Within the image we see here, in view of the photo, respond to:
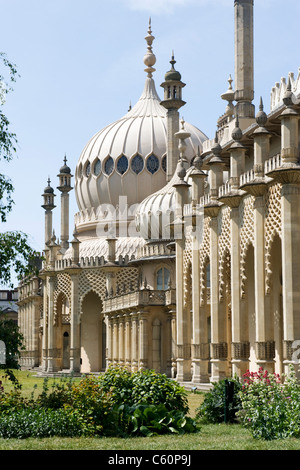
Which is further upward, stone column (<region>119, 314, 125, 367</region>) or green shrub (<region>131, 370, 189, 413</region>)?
stone column (<region>119, 314, 125, 367</region>)

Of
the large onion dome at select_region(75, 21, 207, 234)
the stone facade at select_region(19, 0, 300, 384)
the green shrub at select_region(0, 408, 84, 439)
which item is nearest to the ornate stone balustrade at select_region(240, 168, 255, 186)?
the stone facade at select_region(19, 0, 300, 384)

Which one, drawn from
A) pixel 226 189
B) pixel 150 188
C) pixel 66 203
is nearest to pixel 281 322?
pixel 226 189

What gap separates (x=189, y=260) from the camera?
102ft

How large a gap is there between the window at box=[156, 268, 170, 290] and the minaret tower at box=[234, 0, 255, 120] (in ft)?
43.8

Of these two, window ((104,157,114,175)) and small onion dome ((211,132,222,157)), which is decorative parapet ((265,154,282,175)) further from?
window ((104,157,114,175))

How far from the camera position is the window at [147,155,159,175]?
51.0 m

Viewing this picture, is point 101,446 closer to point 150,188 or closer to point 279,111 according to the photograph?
point 279,111

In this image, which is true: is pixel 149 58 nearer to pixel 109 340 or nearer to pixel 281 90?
pixel 109 340

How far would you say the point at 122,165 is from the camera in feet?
168

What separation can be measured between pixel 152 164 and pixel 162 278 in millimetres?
12605

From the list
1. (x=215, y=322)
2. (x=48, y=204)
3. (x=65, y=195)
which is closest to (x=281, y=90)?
(x=215, y=322)

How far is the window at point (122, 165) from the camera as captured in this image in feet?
168

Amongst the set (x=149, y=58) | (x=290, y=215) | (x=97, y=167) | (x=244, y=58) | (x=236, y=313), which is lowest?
(x=236, y=313)

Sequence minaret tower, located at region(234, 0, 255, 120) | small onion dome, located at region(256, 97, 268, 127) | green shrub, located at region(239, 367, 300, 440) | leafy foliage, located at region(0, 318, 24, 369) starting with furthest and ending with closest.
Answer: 1. minaret tower, located at region(234, 0, 255, 120)
2. small onion dome, located at region(256, 97, 268, 127)
3. leafy foliage, located at region(0, 318, 24, 369)
4. green shrub, located at region(239, 367, 300, 440)
